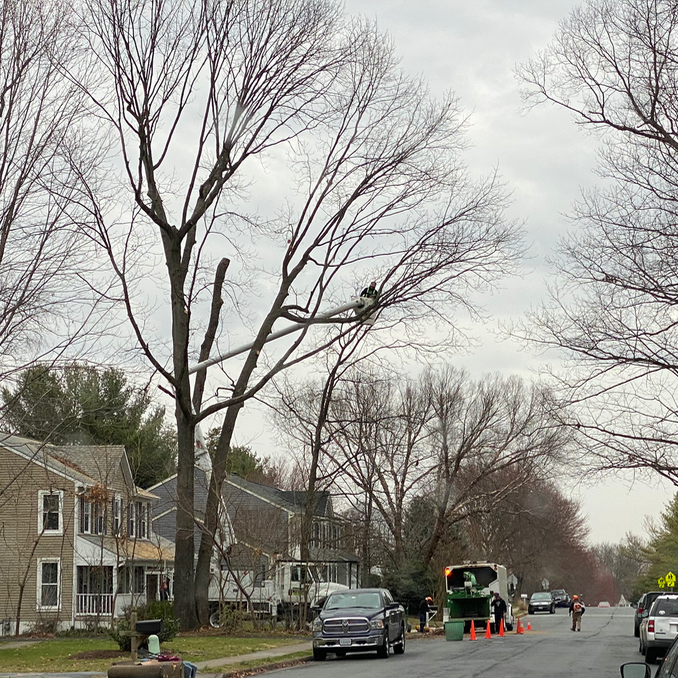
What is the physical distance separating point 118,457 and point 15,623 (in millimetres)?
7544

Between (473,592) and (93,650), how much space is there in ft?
63.6

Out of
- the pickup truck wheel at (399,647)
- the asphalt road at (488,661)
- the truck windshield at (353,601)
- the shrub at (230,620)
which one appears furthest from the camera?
the shrub at (230,620)

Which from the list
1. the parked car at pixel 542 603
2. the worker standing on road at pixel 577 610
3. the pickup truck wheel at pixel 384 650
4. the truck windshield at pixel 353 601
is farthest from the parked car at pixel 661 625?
the parked car at pixel 542 603

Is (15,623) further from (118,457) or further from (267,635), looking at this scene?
(267,635)

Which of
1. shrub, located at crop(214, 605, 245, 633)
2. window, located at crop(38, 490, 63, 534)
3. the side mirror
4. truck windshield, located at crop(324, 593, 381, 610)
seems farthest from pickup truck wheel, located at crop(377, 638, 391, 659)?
window, located at crop(38, 490, 63, 534)

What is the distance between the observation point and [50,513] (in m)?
41.8

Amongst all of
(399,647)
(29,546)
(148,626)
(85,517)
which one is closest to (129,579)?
(85,517)

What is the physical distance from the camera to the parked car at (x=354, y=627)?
24.4 metres

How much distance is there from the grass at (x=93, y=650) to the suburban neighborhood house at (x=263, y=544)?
3384 mm

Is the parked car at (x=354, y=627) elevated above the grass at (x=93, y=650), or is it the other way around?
the parked car at (x=354, y=627)

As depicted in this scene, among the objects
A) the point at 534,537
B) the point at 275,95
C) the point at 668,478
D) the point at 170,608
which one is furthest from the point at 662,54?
the point at 534,537

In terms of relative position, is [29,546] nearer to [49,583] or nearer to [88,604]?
[49,583]

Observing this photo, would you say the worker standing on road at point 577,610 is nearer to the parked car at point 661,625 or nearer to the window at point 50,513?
the parked car at point 661,625

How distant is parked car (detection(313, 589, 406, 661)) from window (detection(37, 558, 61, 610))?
18.9m
